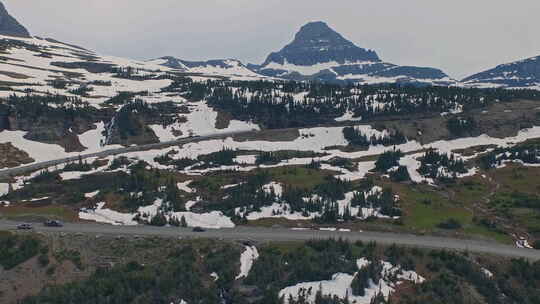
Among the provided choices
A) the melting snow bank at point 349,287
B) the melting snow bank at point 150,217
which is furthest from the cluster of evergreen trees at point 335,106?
the melting snow bank at point 349,287

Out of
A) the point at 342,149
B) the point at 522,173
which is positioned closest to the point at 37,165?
the point at 342,149

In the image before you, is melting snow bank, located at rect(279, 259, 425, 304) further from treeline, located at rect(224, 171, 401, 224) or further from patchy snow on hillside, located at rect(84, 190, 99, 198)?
patchy snow on hillside, located at rect(84, 190, 99, 198)

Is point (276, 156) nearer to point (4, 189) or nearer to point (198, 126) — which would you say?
point (198, 126)

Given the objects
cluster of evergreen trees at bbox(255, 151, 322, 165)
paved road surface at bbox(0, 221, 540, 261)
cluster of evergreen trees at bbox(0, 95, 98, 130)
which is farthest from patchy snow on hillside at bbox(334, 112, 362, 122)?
paved road surface at bbox(0, 221, 540, 261)

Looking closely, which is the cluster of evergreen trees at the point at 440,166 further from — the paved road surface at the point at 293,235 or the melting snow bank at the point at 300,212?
the paved road surface at the point at 293,235

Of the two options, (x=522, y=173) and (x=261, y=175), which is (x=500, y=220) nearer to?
(x=522, y=173)

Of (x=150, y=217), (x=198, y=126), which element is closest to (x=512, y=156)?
(x=150, y=217)
